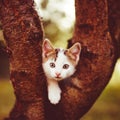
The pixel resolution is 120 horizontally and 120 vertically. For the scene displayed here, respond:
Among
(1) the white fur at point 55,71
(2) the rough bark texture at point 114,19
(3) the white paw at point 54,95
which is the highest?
(2) the rough bark texture at point 114,19

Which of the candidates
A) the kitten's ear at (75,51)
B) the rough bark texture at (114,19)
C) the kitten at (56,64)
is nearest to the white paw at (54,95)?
the kitten at (56,64)

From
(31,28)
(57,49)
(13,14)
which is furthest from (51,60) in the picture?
(13,14)

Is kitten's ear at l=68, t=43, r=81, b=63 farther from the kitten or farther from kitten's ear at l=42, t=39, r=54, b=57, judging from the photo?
kitten's ear at l=42, t=39, r=54, b=57

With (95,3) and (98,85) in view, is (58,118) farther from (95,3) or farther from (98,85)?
(95,3)

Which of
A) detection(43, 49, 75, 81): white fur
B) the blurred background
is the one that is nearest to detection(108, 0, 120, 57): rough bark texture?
the blurred background

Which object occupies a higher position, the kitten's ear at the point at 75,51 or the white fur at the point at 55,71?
the kitten's ear at the point at 75,51

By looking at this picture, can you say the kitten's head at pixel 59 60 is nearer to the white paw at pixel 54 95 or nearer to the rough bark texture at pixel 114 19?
the white paw at pixel 54 95
